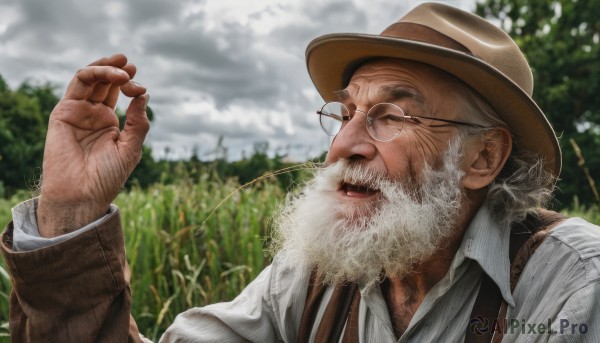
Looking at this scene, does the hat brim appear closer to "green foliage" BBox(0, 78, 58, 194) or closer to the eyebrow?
the eyebrow

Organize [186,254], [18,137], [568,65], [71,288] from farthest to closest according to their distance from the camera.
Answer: [18,137], [568,65], [186,254], [71,288]

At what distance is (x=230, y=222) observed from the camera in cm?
448

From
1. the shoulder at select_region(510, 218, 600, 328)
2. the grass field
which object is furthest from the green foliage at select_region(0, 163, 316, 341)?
the shoulder at select_region(510, 218, 600, 328)

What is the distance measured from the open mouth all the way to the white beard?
26 millimetres

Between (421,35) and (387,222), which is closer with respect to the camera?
(387,222)

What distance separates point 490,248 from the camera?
2.10m

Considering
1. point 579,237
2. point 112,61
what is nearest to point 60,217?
point 112,61

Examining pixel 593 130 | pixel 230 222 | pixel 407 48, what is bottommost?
pixel 593 130

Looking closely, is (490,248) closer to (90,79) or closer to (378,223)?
(378,223)

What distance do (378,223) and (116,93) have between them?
1.01m

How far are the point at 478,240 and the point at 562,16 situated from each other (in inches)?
1072

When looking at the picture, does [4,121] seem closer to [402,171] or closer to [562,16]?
[562,16]

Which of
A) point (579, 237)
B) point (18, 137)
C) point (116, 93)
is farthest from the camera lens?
point (18, 137)

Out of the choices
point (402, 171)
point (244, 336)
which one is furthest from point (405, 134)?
point (244, 336)
